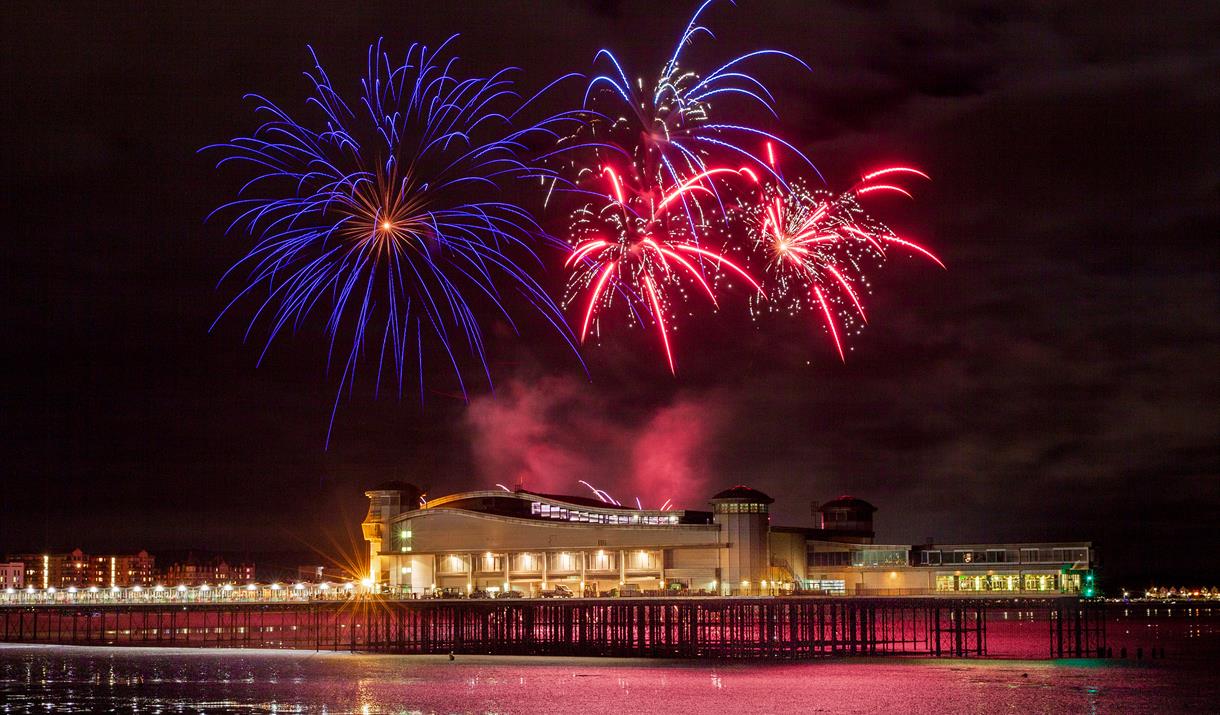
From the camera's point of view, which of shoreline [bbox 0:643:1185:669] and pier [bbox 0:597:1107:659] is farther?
pier [bbox 0:597:1107:659]

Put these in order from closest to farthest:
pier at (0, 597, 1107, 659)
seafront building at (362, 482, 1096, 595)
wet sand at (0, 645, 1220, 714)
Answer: wet sand at (0, 645, 1220, 714)
pier at (0, 597, 1107, 659)
seafront building at (362, 482, 1096, 595)

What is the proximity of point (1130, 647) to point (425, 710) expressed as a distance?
229ft

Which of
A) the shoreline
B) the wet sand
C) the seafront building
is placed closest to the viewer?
the wet sand

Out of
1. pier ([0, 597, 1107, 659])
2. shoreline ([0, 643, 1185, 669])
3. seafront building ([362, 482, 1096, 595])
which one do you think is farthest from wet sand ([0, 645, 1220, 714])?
seafront building ([362, 482, 1096, 595])

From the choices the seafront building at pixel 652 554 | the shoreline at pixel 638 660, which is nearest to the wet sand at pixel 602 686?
the shoreline at pixel 638 660

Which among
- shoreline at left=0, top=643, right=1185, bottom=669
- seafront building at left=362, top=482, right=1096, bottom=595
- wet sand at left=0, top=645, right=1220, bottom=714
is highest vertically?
seafront building at left=362, top=482, right=1096, bottom=595

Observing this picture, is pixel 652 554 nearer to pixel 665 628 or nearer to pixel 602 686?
pixel 665 628

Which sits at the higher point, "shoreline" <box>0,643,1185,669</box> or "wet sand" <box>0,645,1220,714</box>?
"wet sand" <box>0,645,1220,714</box>

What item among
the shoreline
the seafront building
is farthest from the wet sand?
the seafront building

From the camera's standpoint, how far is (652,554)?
331 ft

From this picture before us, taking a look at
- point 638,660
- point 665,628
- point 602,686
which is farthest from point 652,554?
point 602,686

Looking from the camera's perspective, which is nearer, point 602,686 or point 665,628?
point 602,686

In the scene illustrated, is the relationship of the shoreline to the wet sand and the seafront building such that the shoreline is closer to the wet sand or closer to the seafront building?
the wet sand

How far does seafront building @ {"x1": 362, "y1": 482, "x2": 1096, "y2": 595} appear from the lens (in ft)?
319
